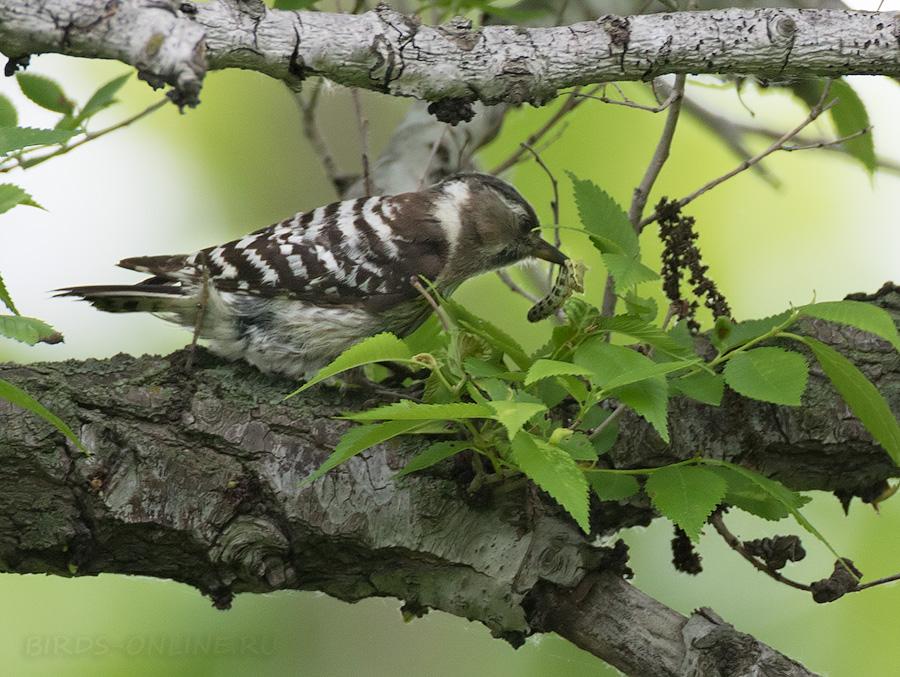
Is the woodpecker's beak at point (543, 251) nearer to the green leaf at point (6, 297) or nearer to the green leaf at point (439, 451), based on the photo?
the green leaf at point (439, 451)

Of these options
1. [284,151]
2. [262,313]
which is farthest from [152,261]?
[284,151]

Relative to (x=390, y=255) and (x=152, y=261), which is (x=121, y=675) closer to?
(x=152, y=261)

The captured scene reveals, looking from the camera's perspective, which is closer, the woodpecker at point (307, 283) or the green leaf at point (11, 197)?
the green leaf at point (11, 197)

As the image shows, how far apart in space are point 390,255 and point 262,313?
15.7 inches

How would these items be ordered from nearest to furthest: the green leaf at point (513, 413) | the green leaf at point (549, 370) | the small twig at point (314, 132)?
1. the green leaf at point (513, 413)
2. the green leaf at point (549, 370)
3. the small twig at point (314, 132)

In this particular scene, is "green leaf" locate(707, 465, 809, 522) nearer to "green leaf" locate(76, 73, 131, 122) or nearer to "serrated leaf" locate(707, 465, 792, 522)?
"serrated leaf" locate(707, 465, 792, 522)

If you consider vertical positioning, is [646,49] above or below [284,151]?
below

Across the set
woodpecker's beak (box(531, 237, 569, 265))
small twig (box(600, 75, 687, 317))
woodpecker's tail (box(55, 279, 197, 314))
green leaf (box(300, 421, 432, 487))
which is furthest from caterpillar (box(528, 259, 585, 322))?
woodpecker's tail (box(55, 279, 197, 314))

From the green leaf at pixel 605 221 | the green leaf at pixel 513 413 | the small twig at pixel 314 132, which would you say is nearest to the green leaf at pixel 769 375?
the green leaf at pixel 605 221

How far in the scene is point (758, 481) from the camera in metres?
1.39

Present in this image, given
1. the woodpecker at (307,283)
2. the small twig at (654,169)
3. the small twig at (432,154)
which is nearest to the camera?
the small twig at (654,169)

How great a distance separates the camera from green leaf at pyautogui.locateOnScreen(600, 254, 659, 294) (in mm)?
1408

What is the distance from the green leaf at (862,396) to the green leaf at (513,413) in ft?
1.66

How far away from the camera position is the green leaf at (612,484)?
1.57 meters
